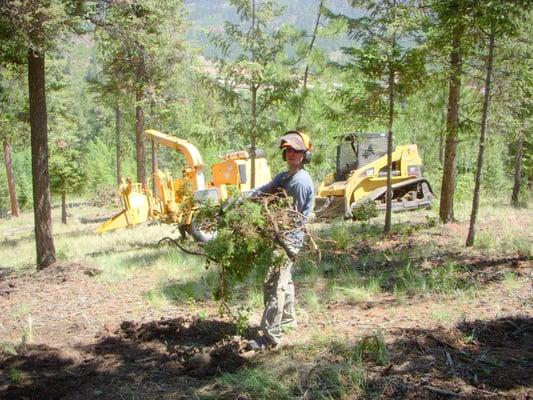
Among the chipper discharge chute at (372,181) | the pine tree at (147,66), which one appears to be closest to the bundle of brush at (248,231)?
the chipper discharge chute at (372,181)

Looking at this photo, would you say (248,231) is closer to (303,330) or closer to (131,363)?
(303,330)

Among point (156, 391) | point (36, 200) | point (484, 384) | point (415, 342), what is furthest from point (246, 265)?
point (36, 200)

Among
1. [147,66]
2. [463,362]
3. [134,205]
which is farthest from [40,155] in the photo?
[463,362]

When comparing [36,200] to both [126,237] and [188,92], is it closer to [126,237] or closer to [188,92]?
[126,237]

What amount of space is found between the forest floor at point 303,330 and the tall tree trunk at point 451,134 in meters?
1.63

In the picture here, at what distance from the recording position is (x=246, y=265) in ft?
15.1

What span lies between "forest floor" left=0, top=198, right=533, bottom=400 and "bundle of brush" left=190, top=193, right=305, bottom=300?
0.97m

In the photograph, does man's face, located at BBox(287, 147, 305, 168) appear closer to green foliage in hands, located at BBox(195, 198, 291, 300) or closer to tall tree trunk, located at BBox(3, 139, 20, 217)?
green foliage in hands, located at BBox(195, 198, 291, 300)

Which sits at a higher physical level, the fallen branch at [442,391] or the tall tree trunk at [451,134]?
the tall tree trunk at [451,134]

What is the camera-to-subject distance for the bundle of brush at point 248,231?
14.7 feet

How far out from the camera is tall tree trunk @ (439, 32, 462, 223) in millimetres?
9484

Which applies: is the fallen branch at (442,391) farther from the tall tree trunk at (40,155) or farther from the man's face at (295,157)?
the tall tree trunk at (40,155)

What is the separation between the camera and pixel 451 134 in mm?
Result: 9586

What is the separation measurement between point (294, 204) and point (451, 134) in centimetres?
590
